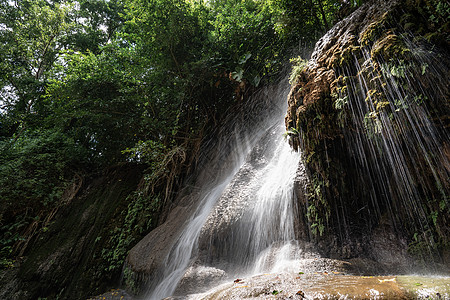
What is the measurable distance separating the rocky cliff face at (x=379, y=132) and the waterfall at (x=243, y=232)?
23.0 inches

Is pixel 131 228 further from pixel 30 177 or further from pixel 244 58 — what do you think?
pixel 244 58

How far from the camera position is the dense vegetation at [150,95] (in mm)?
7766

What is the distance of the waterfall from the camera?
409 centimetres

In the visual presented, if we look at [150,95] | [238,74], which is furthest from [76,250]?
[238,74]

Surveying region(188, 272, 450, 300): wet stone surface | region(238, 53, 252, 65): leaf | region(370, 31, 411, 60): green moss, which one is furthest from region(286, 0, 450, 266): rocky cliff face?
region(238, 53, 252, 65): leaf

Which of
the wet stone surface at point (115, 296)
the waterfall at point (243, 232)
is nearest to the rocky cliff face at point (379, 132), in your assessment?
the waterfall at point (243, 232)

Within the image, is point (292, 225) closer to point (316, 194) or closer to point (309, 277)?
point (316, 194)

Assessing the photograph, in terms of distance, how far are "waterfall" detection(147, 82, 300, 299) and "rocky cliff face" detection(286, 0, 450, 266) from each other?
585 mm

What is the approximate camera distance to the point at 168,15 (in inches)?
322

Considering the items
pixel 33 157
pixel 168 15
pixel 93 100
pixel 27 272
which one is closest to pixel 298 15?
pixel 168 15

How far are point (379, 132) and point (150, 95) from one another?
7.41 metres

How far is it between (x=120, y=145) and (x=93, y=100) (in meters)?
2.05

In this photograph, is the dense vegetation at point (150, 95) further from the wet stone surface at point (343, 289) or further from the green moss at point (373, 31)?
the wet stone surface at point (343, 289)

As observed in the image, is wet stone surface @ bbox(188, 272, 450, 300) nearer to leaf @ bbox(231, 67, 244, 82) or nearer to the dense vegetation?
the dense vegetation
